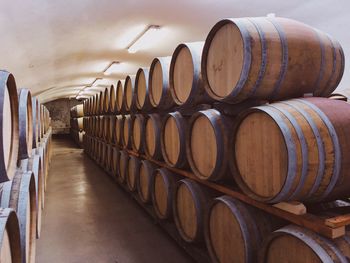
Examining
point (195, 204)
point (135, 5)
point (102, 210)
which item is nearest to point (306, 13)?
point (135, 5)

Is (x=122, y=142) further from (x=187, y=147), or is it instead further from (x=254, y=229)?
(x=254, y=229)

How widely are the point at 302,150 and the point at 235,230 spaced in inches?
34.5

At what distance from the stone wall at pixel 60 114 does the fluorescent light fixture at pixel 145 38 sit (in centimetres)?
1924

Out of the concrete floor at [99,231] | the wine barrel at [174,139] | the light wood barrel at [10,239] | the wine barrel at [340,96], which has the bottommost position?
the concrete floor at [99,231]

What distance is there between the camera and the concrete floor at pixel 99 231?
10.5ft

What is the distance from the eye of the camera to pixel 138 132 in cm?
455

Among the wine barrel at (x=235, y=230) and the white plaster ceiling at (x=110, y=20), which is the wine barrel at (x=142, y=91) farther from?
the wine barrel at (x=235, y=230)

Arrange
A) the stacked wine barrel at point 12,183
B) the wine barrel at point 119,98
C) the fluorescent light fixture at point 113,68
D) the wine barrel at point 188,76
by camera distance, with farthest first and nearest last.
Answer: the fluorescent light fixture at point 113,68 < the wine barrel at point 119,98 < the wine barrel at point 188,76 < the stacked wine barrel at point 12,183

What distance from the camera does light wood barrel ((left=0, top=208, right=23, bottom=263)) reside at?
4.65 ft

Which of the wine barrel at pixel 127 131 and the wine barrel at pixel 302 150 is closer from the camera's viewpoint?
the wine barrel at pixel 302 150

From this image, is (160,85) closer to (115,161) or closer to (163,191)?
(163,191)

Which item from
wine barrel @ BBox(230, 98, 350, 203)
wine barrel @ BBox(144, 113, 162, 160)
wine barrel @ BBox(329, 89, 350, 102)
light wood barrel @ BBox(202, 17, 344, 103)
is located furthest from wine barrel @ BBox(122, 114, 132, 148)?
wine barrel @ BBox(230, 98, 350, 203)

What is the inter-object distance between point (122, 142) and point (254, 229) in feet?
12.3

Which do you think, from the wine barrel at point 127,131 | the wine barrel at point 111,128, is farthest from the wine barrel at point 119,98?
the wine barrel at point 111,128
